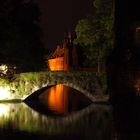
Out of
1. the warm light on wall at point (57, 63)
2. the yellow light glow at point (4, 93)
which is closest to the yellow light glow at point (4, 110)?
the yellow light glow at point (4, 93)

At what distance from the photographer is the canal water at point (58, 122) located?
27.8m

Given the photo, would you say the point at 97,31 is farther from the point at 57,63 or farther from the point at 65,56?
the point at 57,63

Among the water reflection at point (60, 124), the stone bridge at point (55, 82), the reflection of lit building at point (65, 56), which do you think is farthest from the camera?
the reflection of lit building at point (65, 56)

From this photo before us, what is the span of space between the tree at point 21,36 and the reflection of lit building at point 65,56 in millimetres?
18057

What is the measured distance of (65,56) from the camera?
258 feet

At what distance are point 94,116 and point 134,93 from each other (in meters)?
11.7

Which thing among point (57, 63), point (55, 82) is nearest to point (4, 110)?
point (55, 82)

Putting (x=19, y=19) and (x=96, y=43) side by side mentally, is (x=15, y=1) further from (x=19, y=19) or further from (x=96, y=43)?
(x=96, y=43)

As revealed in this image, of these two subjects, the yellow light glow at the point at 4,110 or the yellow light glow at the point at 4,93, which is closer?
the yellow light glow at the point at 4,110

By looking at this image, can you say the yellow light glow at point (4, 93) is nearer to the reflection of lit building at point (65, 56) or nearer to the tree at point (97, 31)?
the tree at point (97, 31)

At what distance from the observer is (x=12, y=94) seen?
47531 millimetres

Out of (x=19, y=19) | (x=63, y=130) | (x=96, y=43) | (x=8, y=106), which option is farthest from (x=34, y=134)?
(x=19, y=19)

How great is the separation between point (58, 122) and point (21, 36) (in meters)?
16.1

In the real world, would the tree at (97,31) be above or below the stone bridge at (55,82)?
above
